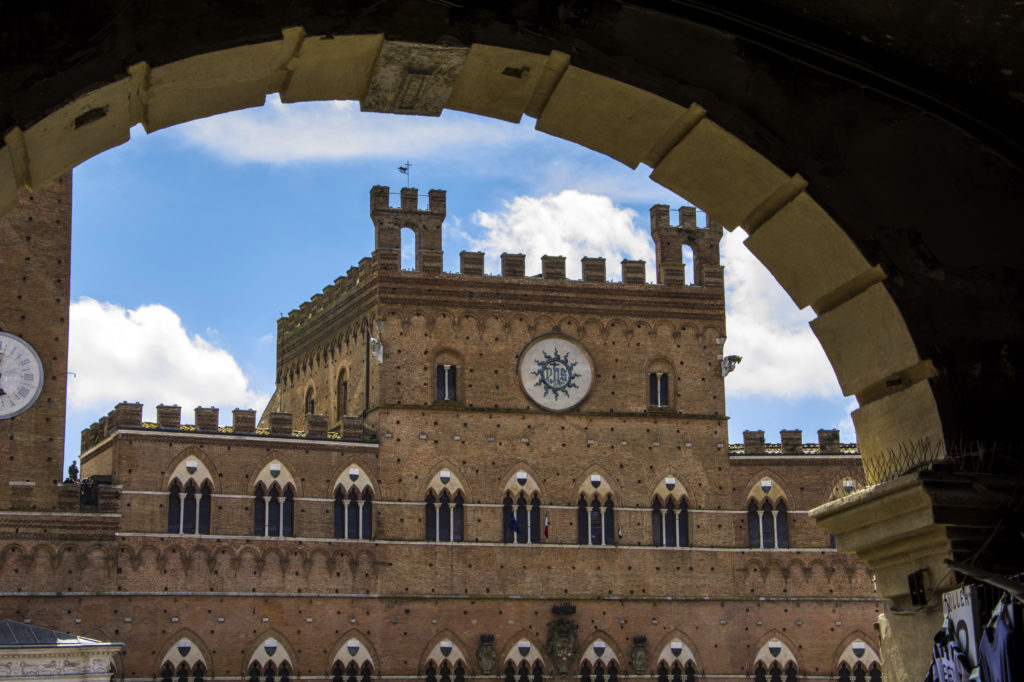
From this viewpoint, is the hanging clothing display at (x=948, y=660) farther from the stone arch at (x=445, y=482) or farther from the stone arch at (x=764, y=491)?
the stone arch at (x=764, y=491)

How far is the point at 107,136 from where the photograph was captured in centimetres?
481

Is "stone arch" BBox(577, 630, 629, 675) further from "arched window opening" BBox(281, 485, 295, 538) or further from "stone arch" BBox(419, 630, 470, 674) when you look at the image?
"arched window opening" BBox(281, 485, 295, 538)

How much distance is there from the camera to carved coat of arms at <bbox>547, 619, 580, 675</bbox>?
3634 cm

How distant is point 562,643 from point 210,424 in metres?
10.6

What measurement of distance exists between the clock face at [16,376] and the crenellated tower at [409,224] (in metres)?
9.96

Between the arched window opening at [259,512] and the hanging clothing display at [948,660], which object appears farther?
the arched window opening at [259,512]

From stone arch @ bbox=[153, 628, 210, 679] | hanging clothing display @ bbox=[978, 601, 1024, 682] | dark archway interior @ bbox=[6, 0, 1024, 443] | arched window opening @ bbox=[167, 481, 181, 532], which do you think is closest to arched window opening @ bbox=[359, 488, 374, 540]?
arched window opening @ bbox=[167, 481, 181, 532]

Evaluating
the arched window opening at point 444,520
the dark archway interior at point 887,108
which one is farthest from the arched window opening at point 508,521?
the dark archway interior at point 887,108

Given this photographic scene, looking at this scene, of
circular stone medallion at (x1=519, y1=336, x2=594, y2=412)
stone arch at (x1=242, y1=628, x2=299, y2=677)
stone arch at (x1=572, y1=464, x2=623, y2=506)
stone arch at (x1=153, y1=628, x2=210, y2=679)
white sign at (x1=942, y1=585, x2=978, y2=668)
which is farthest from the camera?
circular stone medallion at (x1=519, y1=336, x2=594, y2=412)

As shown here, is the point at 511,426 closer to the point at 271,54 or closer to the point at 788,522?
the point at 788,522

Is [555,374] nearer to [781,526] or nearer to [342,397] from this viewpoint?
[342,397]

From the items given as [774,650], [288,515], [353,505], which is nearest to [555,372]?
[353,505]

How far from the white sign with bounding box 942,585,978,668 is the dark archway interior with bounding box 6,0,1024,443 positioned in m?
0.64

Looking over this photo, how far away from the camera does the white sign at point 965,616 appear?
16.4ft
